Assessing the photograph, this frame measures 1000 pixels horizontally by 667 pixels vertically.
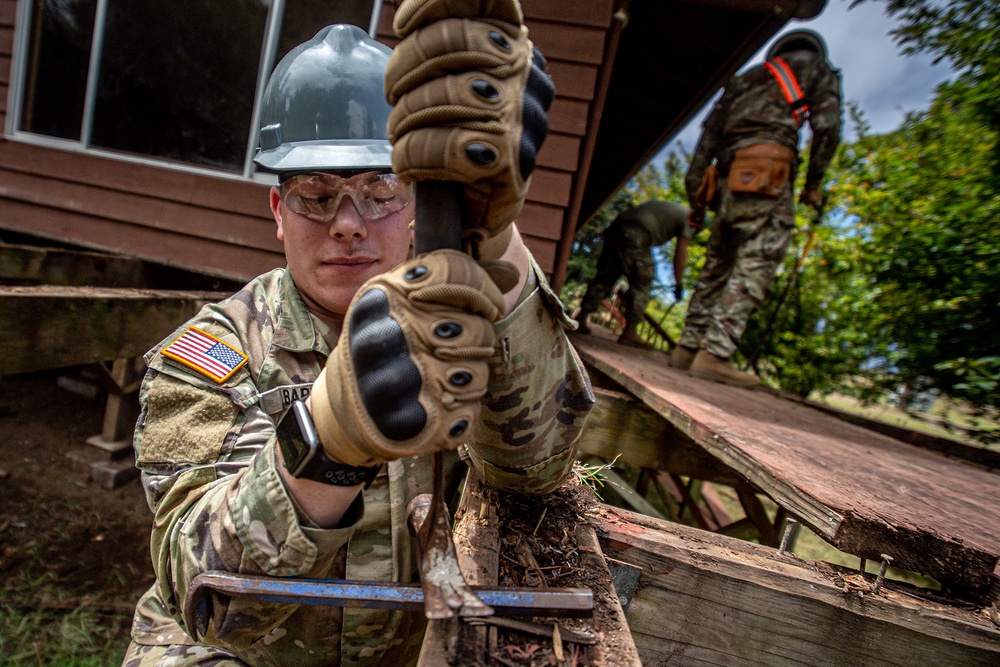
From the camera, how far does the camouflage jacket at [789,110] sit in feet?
11.8

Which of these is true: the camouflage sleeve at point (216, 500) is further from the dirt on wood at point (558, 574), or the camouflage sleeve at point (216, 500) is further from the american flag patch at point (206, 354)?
the dirt on wood at point (558, 574)

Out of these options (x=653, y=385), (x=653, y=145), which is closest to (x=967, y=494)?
(x=653, y=385)

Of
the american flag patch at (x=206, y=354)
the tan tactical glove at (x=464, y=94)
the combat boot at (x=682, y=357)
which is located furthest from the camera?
the combat boot at (x=682, y=357)

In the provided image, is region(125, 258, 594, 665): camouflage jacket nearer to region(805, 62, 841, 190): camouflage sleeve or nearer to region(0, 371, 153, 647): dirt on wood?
region(0, 371, 153, 647): dirt on wood

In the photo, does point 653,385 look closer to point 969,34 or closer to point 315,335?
point 315,335

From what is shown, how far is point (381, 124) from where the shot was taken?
4.74 feet

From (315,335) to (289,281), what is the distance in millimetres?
196

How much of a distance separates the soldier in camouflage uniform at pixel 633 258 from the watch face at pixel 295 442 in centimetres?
496

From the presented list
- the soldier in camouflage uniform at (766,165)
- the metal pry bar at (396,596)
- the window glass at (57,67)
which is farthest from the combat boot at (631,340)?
the window glass at (57,67)

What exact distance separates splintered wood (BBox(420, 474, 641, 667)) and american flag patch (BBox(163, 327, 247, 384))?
0.63 m

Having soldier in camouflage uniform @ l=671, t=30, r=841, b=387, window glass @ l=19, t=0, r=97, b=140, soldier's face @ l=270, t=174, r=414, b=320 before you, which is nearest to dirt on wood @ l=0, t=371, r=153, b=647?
soldier's face @ l=270, t=174, r=414, b=320

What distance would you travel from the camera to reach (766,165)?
356cm

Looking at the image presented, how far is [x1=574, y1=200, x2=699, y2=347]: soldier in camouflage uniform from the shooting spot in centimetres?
594

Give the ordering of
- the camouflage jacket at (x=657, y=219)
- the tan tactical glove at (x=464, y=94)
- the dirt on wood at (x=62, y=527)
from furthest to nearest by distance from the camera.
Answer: the camouflage jacket at (x=657, y=219) → the dirt on wood at (x=62, y=527) → the tan tactical glove at (x=464, y=94)
